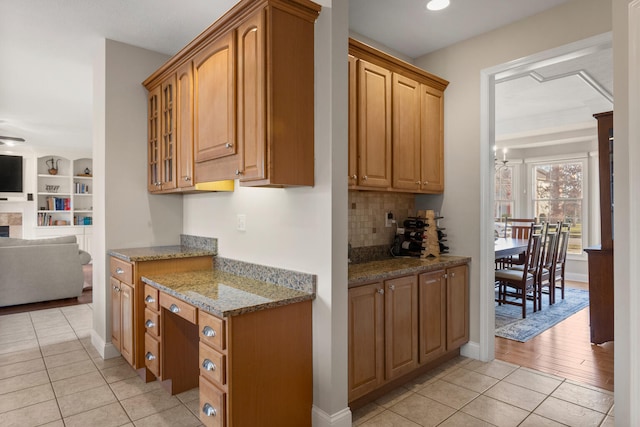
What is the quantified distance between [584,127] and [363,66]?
5.87m

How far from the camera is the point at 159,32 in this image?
3127 mm

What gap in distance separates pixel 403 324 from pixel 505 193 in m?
6.16

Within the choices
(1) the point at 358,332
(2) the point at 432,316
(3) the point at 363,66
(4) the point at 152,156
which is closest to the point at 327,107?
(3) the point at 363,66

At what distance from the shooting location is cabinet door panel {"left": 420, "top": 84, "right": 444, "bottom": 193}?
3.24m

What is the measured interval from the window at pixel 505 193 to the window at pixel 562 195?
16.2 inches

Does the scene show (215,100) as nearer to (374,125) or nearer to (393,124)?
(374,125)

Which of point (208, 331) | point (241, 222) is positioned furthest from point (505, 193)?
point (208, 331)

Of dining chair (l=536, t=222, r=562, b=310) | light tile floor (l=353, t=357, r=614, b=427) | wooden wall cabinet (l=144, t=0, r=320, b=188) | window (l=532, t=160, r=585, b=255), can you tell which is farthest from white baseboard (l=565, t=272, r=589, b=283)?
wooden wall cabinet (l=144, t=0, r=320, b=188)

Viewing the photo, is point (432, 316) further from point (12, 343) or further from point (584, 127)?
point (584, 127)

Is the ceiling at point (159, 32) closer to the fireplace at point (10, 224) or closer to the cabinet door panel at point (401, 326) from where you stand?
the cabinet door panel at point (401, 326)

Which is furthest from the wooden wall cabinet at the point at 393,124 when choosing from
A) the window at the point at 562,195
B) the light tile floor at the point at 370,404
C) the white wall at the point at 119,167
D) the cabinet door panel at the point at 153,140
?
the window at the point at 562,195

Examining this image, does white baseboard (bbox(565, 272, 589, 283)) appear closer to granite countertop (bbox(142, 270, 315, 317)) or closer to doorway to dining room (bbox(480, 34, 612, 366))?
doorway to dining room (bbox(480, 34, 612, 366))

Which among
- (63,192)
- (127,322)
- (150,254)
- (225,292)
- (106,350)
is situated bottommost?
(106,350)

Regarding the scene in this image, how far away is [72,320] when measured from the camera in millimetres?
4352
